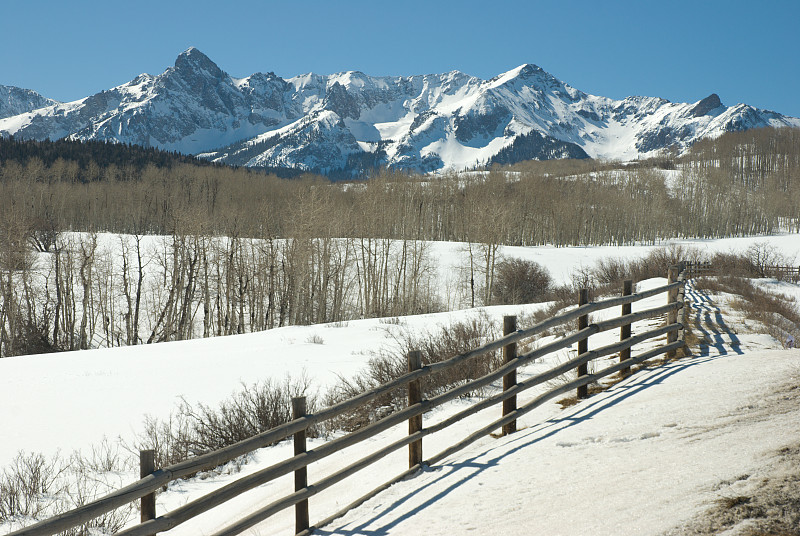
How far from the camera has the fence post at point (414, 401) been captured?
19.5 ft

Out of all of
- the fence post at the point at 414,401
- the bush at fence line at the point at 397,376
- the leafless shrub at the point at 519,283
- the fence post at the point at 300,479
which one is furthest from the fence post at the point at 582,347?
the leafless shrub at the point at 519,283

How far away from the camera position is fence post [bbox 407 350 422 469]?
5938 millimetres

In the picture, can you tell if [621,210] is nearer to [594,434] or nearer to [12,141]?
[594,434]

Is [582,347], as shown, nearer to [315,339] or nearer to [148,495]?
[148,495]

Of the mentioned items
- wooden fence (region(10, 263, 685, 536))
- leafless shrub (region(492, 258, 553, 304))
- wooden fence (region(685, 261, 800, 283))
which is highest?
wooden fence (region(10, 263, 685, 536))

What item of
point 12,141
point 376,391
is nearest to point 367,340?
point 376,391

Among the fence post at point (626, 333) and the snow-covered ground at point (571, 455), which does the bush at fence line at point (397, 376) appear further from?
the fence post at point (626, 333)

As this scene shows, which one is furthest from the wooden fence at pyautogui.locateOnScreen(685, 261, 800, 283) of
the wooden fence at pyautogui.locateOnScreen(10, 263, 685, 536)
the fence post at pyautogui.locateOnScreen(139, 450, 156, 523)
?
the fence post at pyautogui.locateOnScreen(139, 450, 156, 523)

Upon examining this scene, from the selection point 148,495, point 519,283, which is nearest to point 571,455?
point 148,495

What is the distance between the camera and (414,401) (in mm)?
6062

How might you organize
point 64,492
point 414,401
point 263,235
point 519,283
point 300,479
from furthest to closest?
point 263,235
point 519,283
point 64,492
point 414,401
point 300,479

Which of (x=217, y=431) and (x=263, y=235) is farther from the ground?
(x=263, y=235)

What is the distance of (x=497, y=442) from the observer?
6.58 metres

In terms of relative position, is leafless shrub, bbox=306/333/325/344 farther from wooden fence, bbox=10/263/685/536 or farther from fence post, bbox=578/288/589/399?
fence post, bbox=578/288/589/399
